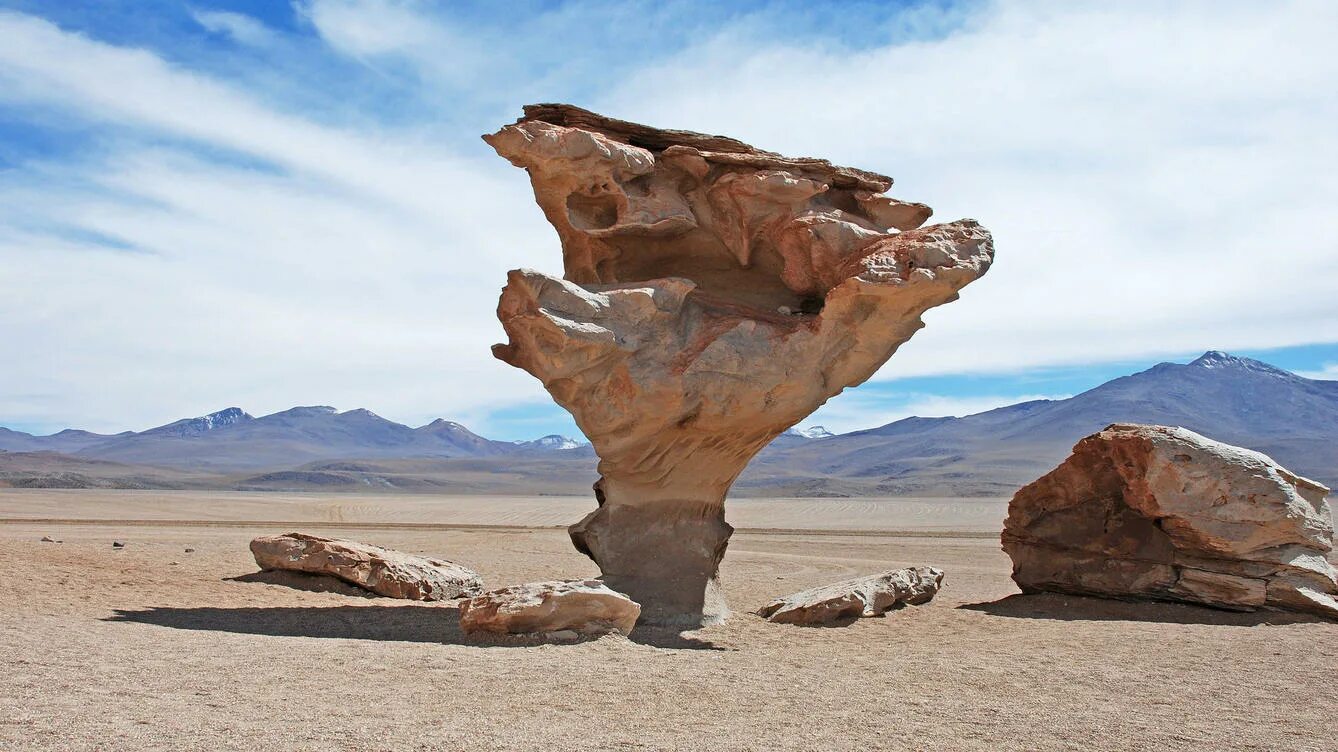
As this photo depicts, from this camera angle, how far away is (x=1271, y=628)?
10453 millimetres

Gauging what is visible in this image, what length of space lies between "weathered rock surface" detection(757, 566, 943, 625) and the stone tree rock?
856 mm

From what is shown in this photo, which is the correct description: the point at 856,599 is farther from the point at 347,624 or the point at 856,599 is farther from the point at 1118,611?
the point at 347,624

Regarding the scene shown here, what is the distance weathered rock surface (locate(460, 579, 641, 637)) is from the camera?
8.40 metres

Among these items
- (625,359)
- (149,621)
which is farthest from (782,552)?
(149,621)

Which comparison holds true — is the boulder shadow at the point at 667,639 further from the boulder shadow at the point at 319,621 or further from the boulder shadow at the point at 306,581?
the boulder shadow at the point at 306,581

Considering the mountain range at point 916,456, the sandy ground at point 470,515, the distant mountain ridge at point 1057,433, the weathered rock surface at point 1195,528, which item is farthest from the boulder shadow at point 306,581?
the distant mountain ridge at point 1057,433

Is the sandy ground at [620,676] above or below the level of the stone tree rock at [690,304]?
below

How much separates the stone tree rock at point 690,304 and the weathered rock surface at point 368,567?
2.22 metres

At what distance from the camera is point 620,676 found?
23.4 feet

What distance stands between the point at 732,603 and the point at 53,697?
7.95 metres

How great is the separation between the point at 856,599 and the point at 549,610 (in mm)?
3977

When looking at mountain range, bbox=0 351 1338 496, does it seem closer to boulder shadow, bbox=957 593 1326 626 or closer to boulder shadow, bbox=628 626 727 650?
boulder shadow, bbox=957 593 1326 626

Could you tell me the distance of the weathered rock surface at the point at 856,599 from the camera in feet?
35.3

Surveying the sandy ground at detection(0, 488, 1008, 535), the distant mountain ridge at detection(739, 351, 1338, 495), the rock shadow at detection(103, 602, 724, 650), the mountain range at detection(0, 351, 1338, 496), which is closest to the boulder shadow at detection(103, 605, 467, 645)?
the rock shadow at detection(103, 602, 724, 650)
